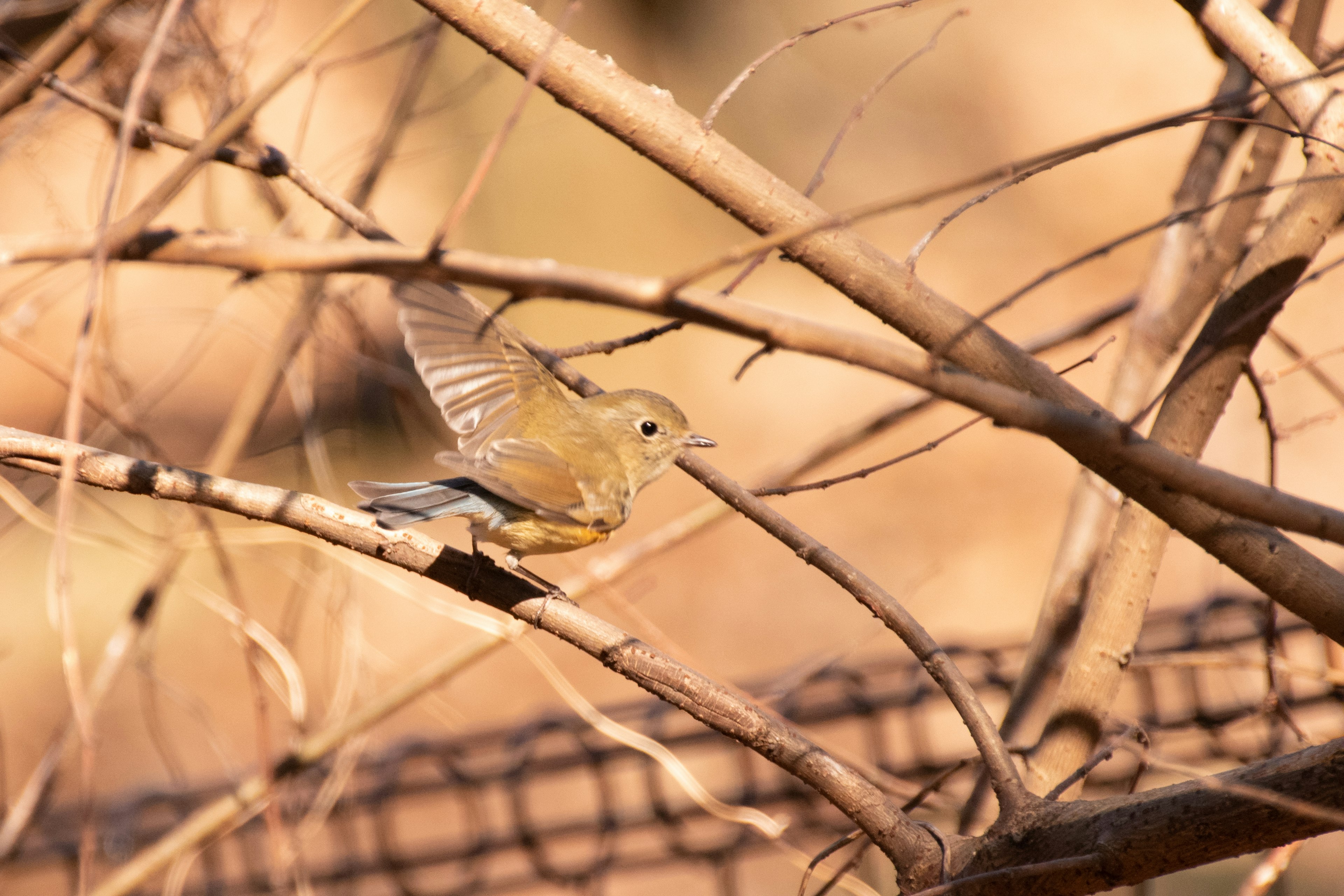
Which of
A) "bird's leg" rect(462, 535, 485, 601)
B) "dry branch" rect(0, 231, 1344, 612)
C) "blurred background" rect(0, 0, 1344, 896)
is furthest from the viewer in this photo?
"blurred background" rect(0, 0, 1344, 896)

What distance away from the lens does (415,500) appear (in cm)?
215

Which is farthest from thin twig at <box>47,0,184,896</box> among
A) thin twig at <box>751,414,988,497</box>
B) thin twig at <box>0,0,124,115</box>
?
thin twig at <box>751,414,988,497</box>

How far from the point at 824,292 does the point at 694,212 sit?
1120 millimetres

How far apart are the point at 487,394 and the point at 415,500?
540 mm

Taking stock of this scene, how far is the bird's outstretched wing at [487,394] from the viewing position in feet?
7.30

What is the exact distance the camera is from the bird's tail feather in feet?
6.48

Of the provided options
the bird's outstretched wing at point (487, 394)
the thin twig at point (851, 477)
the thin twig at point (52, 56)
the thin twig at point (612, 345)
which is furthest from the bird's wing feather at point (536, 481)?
the thin twig at point (52, 56)

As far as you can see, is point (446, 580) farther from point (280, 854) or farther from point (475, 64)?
point (475, 64)

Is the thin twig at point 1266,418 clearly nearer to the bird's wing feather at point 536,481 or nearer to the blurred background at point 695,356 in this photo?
the bird's wing feather at point 536,481

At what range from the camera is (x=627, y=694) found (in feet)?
19.7

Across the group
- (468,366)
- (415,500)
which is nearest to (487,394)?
(468,366)

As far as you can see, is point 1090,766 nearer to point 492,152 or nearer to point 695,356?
point 492,152

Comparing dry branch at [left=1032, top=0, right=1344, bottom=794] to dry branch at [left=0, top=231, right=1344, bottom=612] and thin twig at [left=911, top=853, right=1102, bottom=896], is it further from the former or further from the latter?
thin twig at [left=911, top=853, right=1102, bottom=896]

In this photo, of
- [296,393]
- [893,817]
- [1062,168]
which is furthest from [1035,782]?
[1062,168]
